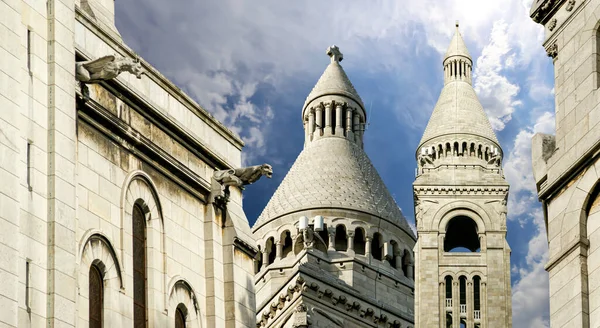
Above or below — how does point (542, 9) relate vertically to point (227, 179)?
above

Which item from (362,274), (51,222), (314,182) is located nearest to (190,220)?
(51,222)

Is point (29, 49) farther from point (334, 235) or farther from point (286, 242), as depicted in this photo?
point (286, 242)

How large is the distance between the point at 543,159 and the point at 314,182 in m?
70.5

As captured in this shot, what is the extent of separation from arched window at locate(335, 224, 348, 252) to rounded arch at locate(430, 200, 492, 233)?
13854 millimetres

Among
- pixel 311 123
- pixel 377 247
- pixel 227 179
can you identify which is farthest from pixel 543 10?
pixel 311 123

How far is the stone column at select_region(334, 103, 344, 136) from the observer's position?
108 meters

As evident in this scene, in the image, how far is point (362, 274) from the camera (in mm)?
93812

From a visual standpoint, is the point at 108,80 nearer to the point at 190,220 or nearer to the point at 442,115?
the point at 190,220

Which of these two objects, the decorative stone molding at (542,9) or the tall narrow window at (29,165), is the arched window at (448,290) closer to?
the decorative stone molding at (542,9)

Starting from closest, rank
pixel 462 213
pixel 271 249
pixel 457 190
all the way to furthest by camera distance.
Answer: pixel 271 249 → pixel 457 190 → pixel 462 213

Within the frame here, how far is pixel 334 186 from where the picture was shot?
101688mm

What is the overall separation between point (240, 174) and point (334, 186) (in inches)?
2449

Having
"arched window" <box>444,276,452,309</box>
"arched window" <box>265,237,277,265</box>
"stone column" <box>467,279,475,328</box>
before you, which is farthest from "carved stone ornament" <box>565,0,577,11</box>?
"arched window" <box>444,276,452,309</box>

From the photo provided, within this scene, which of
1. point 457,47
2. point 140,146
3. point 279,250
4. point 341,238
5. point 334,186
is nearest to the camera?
point 140,146
